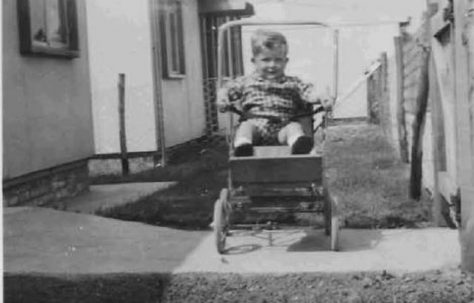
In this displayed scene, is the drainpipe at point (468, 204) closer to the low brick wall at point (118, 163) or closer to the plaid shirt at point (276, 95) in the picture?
the plaid shirt at point (276, 95)

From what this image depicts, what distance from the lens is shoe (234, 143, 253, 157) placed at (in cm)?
381

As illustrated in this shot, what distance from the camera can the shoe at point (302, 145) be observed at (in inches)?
150

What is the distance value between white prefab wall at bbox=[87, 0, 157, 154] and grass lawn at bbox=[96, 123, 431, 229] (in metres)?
0.66

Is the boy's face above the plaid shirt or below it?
above

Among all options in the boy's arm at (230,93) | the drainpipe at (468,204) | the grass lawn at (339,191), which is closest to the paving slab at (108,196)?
the grass lawn at (339,191)

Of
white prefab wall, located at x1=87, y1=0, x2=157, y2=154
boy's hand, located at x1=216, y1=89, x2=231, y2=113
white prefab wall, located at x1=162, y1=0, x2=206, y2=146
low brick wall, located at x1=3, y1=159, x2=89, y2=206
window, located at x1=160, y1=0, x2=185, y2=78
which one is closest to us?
boy's hand, located at x1=216, y1=89, x2=231, y2=113

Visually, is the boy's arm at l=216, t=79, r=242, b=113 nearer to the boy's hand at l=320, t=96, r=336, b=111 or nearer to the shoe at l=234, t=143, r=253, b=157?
the shoe at l=234, t=143, r=253, b=157

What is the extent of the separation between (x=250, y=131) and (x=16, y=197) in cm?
243

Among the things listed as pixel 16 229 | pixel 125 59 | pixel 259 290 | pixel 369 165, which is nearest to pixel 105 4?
pixel 125 59

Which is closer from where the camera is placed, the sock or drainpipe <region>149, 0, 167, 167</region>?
the sock

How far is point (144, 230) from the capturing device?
4.50 m

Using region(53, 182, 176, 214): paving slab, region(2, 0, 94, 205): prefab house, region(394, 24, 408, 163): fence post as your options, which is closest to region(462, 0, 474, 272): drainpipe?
region(53, 182, 176, 214): paving slab

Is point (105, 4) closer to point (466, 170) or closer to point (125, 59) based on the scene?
point (125, 59)

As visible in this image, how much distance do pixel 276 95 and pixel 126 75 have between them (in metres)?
5.18
